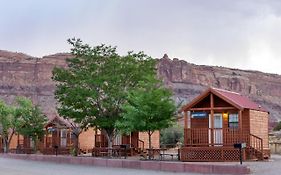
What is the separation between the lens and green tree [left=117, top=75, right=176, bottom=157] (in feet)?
91.5

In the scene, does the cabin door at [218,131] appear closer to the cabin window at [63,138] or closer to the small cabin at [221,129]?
the small cabin at [221,129]

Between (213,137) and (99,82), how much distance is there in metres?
8.66

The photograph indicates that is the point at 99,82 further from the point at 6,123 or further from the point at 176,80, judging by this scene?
the point at 176,80

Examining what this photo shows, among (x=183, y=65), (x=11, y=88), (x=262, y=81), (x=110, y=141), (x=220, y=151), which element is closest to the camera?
(x=220, y=151)

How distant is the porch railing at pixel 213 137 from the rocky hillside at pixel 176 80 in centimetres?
7894

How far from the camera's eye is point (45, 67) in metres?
131

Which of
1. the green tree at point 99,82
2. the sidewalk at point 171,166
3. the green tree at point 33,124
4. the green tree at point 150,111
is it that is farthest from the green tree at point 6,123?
the green tree at point 150,111

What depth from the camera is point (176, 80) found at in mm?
136000

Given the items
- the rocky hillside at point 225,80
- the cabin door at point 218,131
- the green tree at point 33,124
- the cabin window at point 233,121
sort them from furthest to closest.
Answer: the rocky hillside at point 225,80 < the green tree at point 33,124 < the cabin window at point 233,121 < the cabin door at point 218,131

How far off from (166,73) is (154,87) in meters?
108

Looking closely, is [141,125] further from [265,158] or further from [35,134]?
[35,134]

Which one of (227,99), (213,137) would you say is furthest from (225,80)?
(227,99)

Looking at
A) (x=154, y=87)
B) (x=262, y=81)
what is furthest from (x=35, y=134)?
(x=262, y=81)

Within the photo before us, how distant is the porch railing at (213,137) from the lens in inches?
1025
